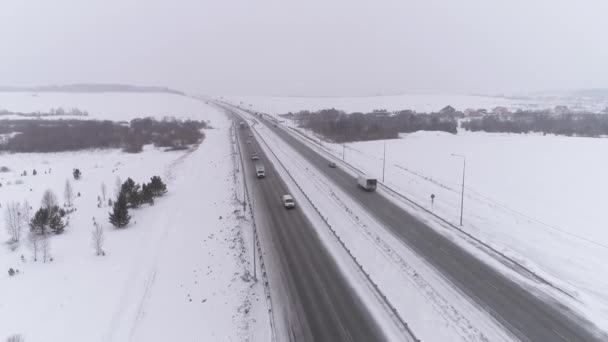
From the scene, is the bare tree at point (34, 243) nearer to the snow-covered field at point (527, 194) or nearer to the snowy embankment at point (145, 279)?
the snowy embankment at point (145, 279)

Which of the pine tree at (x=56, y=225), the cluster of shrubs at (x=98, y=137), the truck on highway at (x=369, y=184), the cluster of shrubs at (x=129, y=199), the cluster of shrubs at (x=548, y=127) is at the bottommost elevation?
the pine tree at (x=56, y=225)

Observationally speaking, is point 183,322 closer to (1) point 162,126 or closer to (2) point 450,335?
(2) point 450,335

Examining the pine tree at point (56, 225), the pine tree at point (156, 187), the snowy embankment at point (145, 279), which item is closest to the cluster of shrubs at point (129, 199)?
the pine tree at point (156, 187)

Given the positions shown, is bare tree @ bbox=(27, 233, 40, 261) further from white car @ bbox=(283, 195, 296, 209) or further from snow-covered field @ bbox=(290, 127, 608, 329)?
snow-covered field @ bbox=(290, 127, 608, 329)

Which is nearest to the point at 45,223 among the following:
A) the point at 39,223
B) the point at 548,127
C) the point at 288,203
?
the point at 39,223

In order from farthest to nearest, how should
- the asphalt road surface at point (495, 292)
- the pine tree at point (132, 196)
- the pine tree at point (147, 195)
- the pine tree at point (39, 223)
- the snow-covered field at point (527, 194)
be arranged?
the pine tree at point (147, 195)
the pine tree at point (132, 196)
the pine tree at point (39, 223)
the snow-covered field at point (527, 194)
the asphalt road surface at point (495, 292)

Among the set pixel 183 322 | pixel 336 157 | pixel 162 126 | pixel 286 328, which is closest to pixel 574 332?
pixel 286 328

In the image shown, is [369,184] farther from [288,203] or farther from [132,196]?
[132,196]
